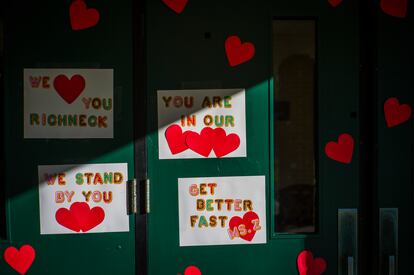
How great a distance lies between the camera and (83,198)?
2.03 meters

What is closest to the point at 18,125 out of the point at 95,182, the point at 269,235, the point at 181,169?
the point at 95,182

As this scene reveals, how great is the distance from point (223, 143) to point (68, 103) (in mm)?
866

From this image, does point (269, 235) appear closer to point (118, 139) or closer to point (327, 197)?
point (327, 197)

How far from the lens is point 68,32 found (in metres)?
2.02

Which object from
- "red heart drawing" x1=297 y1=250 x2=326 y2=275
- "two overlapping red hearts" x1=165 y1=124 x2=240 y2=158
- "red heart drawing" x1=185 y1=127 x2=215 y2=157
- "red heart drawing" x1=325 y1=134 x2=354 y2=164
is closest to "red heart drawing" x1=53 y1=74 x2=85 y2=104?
"two overlapping red hearts" x1=165 y1=124 x2=240 y2=158

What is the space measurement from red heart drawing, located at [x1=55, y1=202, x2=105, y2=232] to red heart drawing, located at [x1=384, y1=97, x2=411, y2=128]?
1.68 meters

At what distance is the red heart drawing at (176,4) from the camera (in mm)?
2045

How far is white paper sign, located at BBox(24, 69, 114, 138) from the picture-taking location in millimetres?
2010

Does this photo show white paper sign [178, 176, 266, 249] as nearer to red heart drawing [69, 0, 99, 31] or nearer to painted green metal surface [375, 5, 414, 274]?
painted green metal surface [375, 5, 414, 274]

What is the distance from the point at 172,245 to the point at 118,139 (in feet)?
2.13

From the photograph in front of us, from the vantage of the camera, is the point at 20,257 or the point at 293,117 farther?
the point at 293,117

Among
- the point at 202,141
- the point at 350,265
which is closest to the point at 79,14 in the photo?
the point at 202,141

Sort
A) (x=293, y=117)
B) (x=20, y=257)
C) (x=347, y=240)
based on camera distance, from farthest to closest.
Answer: (x=293, y=117) < (x=347, y=240) < (x=20, y=257)

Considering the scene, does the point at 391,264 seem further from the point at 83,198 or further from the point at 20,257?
the point at 20,257
